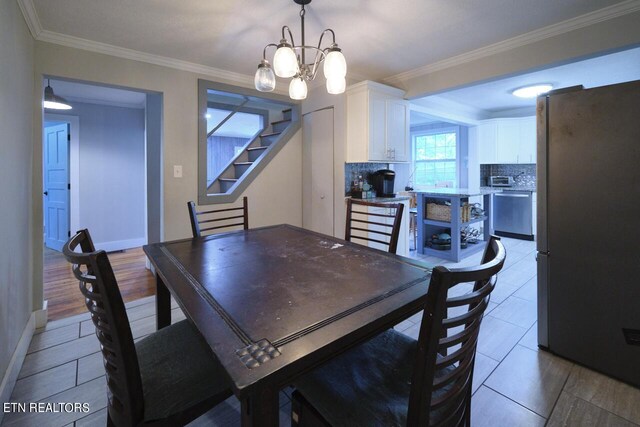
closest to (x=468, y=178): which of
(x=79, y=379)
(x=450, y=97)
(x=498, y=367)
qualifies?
(x=450, y=97)

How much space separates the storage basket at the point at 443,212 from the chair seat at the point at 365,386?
10.9 ft

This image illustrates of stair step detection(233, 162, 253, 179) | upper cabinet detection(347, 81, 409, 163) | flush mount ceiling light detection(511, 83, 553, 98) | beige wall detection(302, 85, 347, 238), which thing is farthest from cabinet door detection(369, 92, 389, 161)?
flush mount ceiling light detection(511, 83, 553, 98)

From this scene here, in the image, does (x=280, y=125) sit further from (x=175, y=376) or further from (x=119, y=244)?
(x=175, y=376)

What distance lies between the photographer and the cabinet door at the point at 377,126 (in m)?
3.42

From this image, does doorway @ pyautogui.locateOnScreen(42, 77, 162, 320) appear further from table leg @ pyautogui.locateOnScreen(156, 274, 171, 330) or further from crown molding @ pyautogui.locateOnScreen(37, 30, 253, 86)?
table leg @ pyautogui.locateOnScreen(156, 274, 171, 330)

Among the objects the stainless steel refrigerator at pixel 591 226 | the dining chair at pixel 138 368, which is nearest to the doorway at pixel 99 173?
the dining chair at pixel 138 368

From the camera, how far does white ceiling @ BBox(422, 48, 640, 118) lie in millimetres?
3430

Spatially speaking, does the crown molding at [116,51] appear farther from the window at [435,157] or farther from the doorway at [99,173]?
the window at [435,157]

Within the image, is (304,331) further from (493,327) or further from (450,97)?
(450,97)

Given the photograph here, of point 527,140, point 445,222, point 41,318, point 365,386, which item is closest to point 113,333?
point 365,386

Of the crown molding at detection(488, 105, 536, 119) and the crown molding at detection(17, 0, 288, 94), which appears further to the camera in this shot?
the crown molding at detection(488, 105, 536, 119)

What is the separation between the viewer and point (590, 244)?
71.1 inches

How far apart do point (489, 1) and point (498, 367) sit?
2.42 meters

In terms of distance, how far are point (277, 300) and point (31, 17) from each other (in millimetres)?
2766
